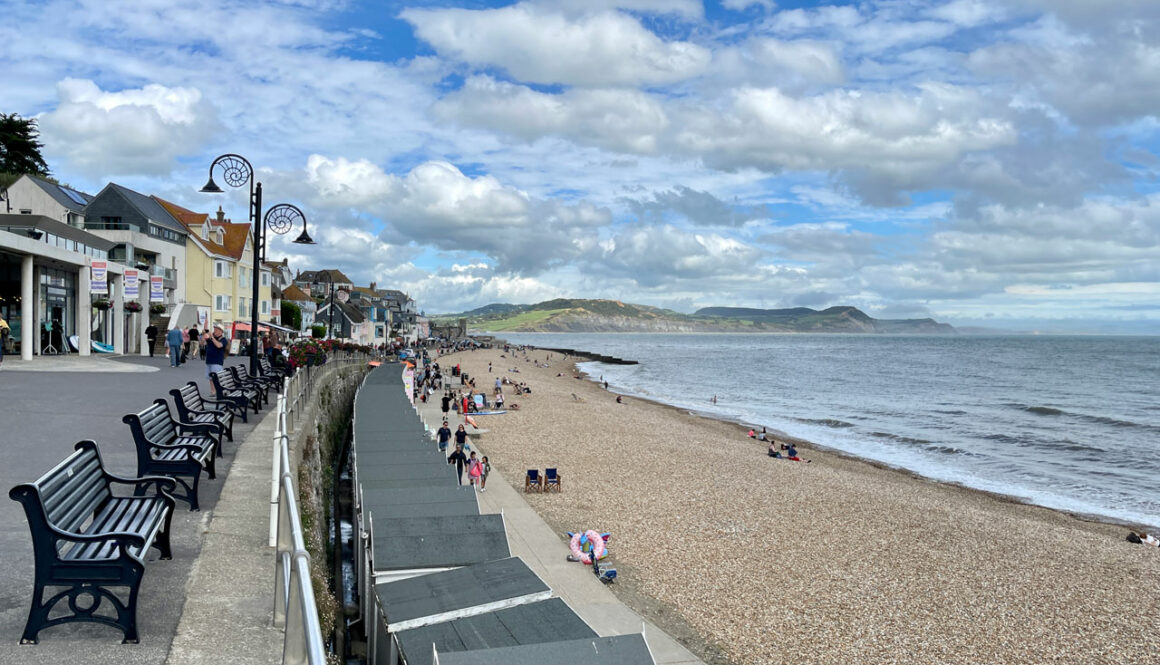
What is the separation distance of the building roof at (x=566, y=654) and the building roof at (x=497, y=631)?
64 cm

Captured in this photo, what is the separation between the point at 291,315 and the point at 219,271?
26556 millimetres

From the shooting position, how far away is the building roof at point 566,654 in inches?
299

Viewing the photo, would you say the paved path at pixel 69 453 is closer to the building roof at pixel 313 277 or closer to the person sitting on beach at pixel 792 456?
the person sitting on beach at pixel 792 456

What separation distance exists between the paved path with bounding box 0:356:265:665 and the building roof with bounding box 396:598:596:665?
2.35 metres

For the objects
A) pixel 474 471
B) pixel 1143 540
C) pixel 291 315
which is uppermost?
pixel 291 315

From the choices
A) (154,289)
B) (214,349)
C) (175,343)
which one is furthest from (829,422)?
(214,349)

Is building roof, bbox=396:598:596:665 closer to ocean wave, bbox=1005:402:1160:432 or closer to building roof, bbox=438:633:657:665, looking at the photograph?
building roof, bbox=438:633:657:665

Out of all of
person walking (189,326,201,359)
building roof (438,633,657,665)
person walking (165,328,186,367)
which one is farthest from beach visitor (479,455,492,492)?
person walking (189,326,201,359)

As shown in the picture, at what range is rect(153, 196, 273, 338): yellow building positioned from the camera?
1941 inches

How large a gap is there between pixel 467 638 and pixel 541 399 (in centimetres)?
4636

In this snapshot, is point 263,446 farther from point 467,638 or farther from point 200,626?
point 200,626

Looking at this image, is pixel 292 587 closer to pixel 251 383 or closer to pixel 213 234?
pixel 251 383

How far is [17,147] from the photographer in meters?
61.4

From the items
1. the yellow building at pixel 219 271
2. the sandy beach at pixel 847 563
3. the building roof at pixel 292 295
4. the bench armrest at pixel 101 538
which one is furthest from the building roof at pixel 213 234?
the bench armrest at pixel 101 538
